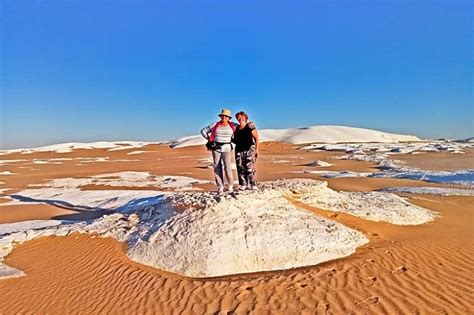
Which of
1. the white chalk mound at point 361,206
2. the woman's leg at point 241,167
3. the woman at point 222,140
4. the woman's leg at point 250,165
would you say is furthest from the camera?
the white chalk mound at point 361,206

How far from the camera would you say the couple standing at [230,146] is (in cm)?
909

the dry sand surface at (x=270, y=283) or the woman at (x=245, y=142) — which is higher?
the woman at (x=245, y=142)

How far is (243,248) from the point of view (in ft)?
24.0

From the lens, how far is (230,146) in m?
9.27

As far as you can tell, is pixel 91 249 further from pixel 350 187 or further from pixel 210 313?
pixel 350 187

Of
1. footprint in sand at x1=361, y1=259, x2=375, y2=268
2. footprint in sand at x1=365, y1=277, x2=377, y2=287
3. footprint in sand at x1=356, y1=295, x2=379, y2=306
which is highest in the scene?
footprint in sand at x1=361, y1=259, x2=375, y2=268

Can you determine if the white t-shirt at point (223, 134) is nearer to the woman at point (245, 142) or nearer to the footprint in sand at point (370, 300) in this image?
the woman at point (245, 142)

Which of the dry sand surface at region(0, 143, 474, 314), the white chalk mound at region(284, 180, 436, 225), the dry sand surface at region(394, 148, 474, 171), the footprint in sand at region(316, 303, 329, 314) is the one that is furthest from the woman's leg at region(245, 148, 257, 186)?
the dry sand surface at region(394, 148, 474, 171)

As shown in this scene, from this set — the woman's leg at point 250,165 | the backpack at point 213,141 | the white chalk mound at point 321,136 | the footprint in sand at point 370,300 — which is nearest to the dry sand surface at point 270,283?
the footprint in sand at point 370,300

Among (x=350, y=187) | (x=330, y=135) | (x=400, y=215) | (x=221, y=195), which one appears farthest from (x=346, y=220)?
(x=330, y=135)

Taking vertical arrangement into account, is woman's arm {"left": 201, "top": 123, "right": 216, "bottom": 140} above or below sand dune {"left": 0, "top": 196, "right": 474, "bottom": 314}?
above

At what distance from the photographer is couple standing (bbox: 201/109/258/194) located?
9086mm

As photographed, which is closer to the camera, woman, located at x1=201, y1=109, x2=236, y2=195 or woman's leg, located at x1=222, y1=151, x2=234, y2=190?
woman, located at x1=201, y1=109, x2=236, y2=195

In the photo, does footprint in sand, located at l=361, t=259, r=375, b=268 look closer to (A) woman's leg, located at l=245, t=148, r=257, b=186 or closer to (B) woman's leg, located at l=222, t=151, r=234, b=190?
(A) woman's leg, located at l=245, t=148, r=257, b=186
